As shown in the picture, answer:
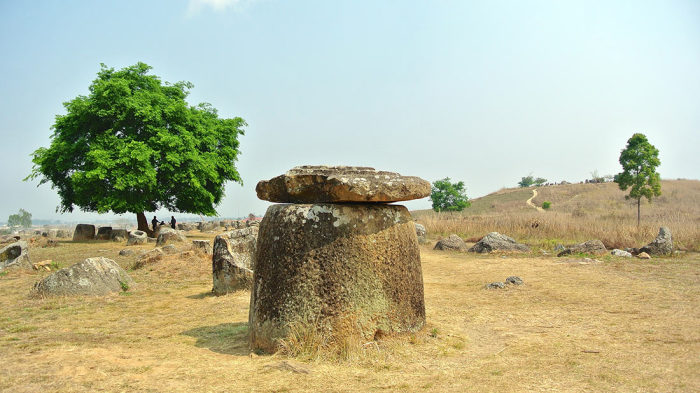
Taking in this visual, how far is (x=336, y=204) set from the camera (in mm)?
5086

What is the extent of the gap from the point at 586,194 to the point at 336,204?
172 feet

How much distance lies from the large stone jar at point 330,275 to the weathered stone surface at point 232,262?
3698 mm

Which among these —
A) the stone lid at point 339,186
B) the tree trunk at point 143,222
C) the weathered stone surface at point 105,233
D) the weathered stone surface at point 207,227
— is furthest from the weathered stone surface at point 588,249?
the weathered stone surface at point 207,227

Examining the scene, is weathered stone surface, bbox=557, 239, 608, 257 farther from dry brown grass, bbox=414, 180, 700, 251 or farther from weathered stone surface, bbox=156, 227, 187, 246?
weathered stone surface, bbox=156, 227, 187, 246

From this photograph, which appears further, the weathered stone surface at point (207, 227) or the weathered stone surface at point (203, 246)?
the weathered stone surface at point (207, 227)

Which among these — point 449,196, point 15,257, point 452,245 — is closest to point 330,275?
point 15,257

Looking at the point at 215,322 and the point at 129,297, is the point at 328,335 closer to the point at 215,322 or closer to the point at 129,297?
the point at 215,322

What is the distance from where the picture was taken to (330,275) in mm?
4832

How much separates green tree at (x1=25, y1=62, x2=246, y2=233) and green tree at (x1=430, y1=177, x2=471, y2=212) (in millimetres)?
27635

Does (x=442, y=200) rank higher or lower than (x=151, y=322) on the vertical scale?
higher

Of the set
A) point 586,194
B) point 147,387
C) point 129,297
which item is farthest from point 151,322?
point 586,194

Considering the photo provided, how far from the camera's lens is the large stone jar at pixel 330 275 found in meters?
4.82

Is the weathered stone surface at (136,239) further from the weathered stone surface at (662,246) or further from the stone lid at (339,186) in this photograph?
the weathered stone surface at (662,246)

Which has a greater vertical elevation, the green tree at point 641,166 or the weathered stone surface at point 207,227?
the green tree at point 641,166
